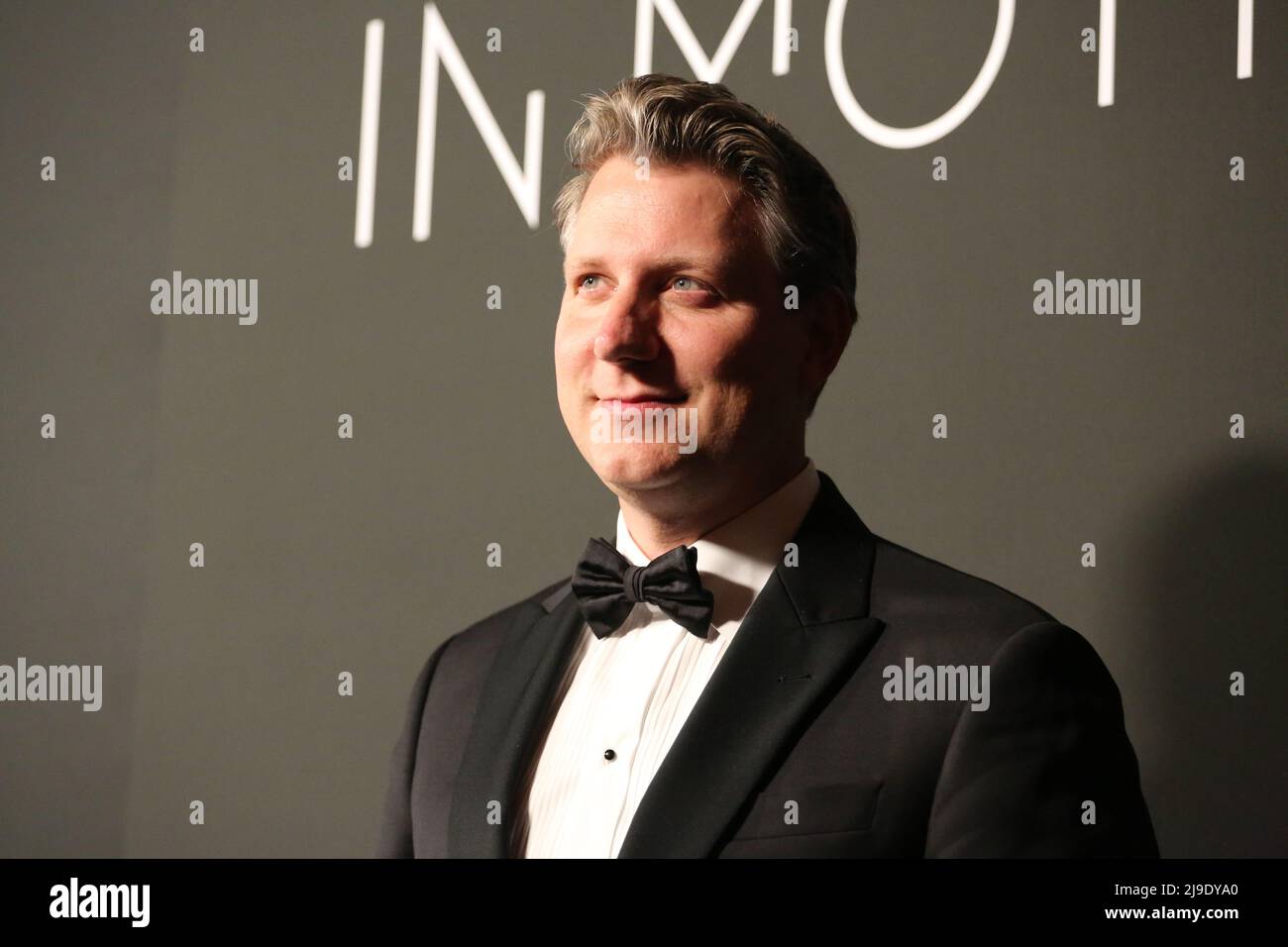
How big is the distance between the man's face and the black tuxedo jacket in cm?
20

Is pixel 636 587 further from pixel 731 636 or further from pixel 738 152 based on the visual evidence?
pixel 738 152

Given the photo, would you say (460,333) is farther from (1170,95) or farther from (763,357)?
(1170,95)

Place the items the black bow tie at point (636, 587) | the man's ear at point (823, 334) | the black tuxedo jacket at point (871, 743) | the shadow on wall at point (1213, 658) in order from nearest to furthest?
the black tuxedo jacket at point (871, 743), the black bow tie at point (636, 587), the man's ear at point (823, 334), the shadow on wall at point (1213, 658)

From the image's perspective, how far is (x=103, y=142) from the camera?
2881 millimetres

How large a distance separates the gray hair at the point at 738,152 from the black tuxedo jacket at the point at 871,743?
0.42 m

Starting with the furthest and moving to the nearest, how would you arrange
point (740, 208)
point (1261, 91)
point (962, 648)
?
point (1261, 91) → point (740, 208) → point (962, 648)

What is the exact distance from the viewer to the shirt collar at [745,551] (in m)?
2.07

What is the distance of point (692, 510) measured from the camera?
6.84 ft

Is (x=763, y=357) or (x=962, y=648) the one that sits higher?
(x=763, y=357)

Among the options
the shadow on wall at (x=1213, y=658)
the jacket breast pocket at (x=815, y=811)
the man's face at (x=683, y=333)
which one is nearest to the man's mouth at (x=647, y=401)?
the man's face at (x=683, y=333)

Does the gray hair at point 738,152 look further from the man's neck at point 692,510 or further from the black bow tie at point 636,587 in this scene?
the black bow tie at point 636,587

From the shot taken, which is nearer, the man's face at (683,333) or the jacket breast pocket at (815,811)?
the jacket breast pocket at (815,811)
